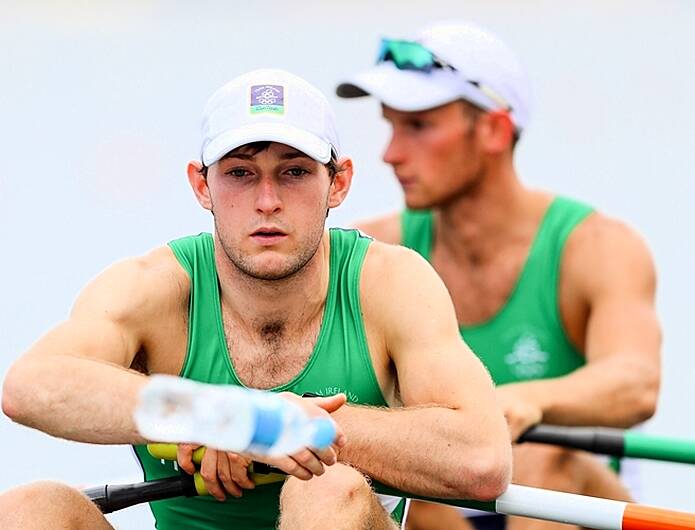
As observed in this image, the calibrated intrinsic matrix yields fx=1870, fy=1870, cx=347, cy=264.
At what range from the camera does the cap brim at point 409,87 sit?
597 centimetres

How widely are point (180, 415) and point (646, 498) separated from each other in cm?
459

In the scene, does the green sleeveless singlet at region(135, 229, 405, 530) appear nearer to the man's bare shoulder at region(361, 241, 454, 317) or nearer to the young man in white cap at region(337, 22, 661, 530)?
the man's bare shoulder at region(361, 241, 454, 317)

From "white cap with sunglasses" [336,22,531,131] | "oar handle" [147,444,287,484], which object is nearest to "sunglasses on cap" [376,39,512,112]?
"white cap with sunglasses" [336,22,531,131]

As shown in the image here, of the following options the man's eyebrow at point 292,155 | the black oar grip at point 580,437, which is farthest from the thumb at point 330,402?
the black oar grip at point 580,437

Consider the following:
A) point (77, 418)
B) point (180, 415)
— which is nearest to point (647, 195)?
point (77, 418)

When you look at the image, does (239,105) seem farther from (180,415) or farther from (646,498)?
(646,498)

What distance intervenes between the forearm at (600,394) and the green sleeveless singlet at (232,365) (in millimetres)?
856

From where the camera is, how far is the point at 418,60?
6.05 meters

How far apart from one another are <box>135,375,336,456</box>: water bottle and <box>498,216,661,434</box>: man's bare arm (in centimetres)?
221

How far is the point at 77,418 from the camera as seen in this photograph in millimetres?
3916

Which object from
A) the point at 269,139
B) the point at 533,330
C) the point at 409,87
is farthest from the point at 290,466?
the point at 409,87

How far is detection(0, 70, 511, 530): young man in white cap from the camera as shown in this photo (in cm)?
391

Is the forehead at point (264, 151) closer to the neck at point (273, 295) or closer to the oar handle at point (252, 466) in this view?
the neck at point (273, 295)

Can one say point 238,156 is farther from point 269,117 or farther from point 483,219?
point 483,219
